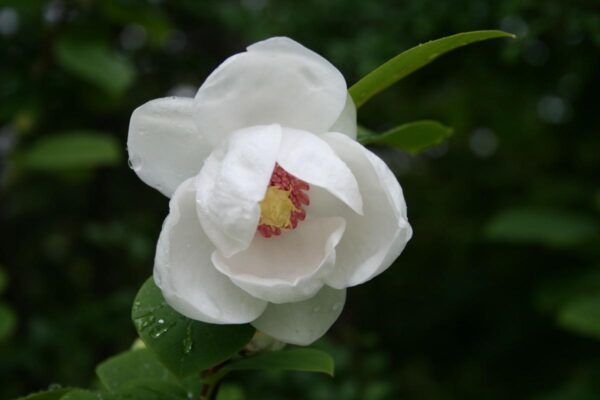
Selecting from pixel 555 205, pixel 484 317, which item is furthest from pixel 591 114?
pixel 484 317

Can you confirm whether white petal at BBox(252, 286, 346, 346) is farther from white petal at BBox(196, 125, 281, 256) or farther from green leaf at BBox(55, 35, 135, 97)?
green leaf at BBox(55, 35, 135, 97)

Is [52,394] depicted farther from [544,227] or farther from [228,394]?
[544,227]

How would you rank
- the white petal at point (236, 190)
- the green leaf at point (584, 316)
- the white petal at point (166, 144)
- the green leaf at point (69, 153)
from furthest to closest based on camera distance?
the green leaf at point (69, 153) < the green leaf at point (584, 316) < the white petal at point (166, 144) < the white petal at point (236, 190)

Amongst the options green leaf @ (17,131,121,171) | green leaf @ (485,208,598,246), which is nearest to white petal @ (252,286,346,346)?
green leaf @ (485,208,598,246)

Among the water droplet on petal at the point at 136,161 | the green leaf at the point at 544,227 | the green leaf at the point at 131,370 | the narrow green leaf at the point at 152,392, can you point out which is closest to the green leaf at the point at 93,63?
the green leaf at the point at 544,227

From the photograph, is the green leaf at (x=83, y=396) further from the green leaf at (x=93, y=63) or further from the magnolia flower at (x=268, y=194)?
the green leaf at (x=93, y=63)

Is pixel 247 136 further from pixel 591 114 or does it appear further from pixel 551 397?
pixel 591 114

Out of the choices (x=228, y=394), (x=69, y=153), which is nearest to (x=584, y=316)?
(x=228, y=394)
